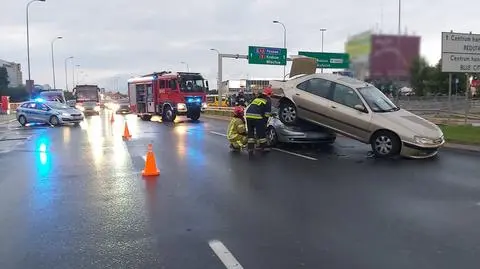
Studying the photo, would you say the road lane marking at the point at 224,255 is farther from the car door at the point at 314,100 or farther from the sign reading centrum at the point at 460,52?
the sign reading centrum at the point at 460,52

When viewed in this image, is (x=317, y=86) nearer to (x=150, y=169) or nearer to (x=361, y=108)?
(x=361, y=108)

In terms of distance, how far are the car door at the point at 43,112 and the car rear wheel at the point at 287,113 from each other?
1680 cm

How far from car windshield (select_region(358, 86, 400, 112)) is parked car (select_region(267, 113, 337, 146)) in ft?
5.28

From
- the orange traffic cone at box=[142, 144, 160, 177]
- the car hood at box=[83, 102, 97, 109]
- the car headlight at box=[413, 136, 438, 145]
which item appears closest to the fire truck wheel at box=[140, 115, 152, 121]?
the car hood at box=[83, 102, 97, 109]

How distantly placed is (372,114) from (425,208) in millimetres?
5549

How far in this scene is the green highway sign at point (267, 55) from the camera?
42000mm

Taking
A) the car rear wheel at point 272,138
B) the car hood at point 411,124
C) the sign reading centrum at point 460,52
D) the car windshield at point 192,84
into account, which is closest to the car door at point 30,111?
the car windshield at point 192,84

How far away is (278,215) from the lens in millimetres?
6520

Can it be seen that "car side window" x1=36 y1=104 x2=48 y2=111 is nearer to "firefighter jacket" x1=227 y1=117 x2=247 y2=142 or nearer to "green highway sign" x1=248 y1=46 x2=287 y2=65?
→ "firefighter jacket" x1=227 y1=117 x2=247 y2=142

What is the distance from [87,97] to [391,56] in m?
32.8

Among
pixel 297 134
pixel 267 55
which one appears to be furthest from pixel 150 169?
pixel 267 55

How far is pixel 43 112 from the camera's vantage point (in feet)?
88.1

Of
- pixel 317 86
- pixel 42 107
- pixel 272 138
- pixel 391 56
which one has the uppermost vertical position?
pixel 391 56

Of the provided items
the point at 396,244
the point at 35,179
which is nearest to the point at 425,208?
the point at 396,244
